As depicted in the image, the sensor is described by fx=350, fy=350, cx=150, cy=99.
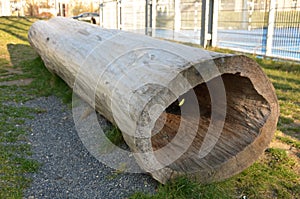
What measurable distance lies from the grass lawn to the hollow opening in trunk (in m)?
0.20

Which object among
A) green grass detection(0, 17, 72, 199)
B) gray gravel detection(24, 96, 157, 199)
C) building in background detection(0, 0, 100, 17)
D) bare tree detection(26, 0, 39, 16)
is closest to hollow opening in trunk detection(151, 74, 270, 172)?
gray gravel detection(24, 96, 157, 199)

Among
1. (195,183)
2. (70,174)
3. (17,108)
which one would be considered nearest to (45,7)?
(17,108)

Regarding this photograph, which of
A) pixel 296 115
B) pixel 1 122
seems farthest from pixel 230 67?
pixel 1 122

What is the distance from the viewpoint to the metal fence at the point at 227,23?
7618 millimetres

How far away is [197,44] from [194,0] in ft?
5.05

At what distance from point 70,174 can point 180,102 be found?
1.36 m

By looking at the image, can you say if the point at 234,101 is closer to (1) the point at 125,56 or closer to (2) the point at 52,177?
(1) the point at 125,56

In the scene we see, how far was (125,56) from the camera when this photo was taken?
306 cm

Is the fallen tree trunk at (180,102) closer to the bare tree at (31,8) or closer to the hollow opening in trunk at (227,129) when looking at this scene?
the hollow opening in trunk at (227,129)

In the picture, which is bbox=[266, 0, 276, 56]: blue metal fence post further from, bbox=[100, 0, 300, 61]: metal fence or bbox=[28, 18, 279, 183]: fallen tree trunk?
bbox=[28, 18, 279, 183]: fallen tree trunk

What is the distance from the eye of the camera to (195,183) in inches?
98.0

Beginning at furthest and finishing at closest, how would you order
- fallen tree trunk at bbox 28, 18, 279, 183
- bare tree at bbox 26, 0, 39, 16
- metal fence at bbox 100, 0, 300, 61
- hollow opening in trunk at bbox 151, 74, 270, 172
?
bare tree at bbox 26, 0, 39, 16
metal fence at bbox 100, 0, 300, 61
hollow opening in trunk at bbox 151, 74, 270, 172
fallen tree trunk at bbox 28, 18, 279, 183

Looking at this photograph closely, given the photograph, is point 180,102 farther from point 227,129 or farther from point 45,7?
Answer: point 45,7

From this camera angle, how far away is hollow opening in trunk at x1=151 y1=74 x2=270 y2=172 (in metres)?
2.73
